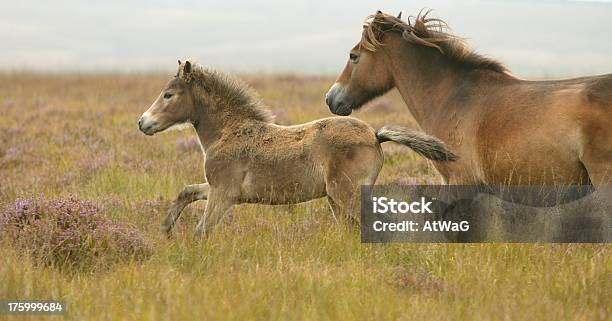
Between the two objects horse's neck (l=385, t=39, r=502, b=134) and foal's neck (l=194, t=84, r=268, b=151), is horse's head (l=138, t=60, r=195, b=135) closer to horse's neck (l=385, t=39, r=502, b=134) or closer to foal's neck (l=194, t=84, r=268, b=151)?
foal's neck (l=194, t=84, r=268, b=151)

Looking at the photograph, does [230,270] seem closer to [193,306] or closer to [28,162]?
[193,306]

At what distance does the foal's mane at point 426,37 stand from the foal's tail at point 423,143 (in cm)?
125

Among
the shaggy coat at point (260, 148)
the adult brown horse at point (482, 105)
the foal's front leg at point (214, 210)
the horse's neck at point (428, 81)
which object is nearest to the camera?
the adult brown horse at point (482, 105)

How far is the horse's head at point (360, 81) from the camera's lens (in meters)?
8.53

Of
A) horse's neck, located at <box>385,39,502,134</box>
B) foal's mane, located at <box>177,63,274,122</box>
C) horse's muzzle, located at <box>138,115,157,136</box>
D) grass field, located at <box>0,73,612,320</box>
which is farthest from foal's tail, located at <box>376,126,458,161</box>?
horse's muzzle, located at <box>138,115,157,136</box>

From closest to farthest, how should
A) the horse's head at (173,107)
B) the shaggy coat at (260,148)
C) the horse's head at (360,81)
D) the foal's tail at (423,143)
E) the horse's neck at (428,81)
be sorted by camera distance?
the foal's tail at (423,143) < the shaggy coat at (260,148) < the horse's neck at (428,81) < the horse's head at (173,107) < the horse's head at (360,81)

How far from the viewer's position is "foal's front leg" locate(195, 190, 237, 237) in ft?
24.3

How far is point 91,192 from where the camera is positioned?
33.3 ft

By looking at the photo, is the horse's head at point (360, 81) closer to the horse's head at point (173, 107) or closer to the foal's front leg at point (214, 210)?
the horse's head at point (173, 107)

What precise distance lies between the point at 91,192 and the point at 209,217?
329 cm
